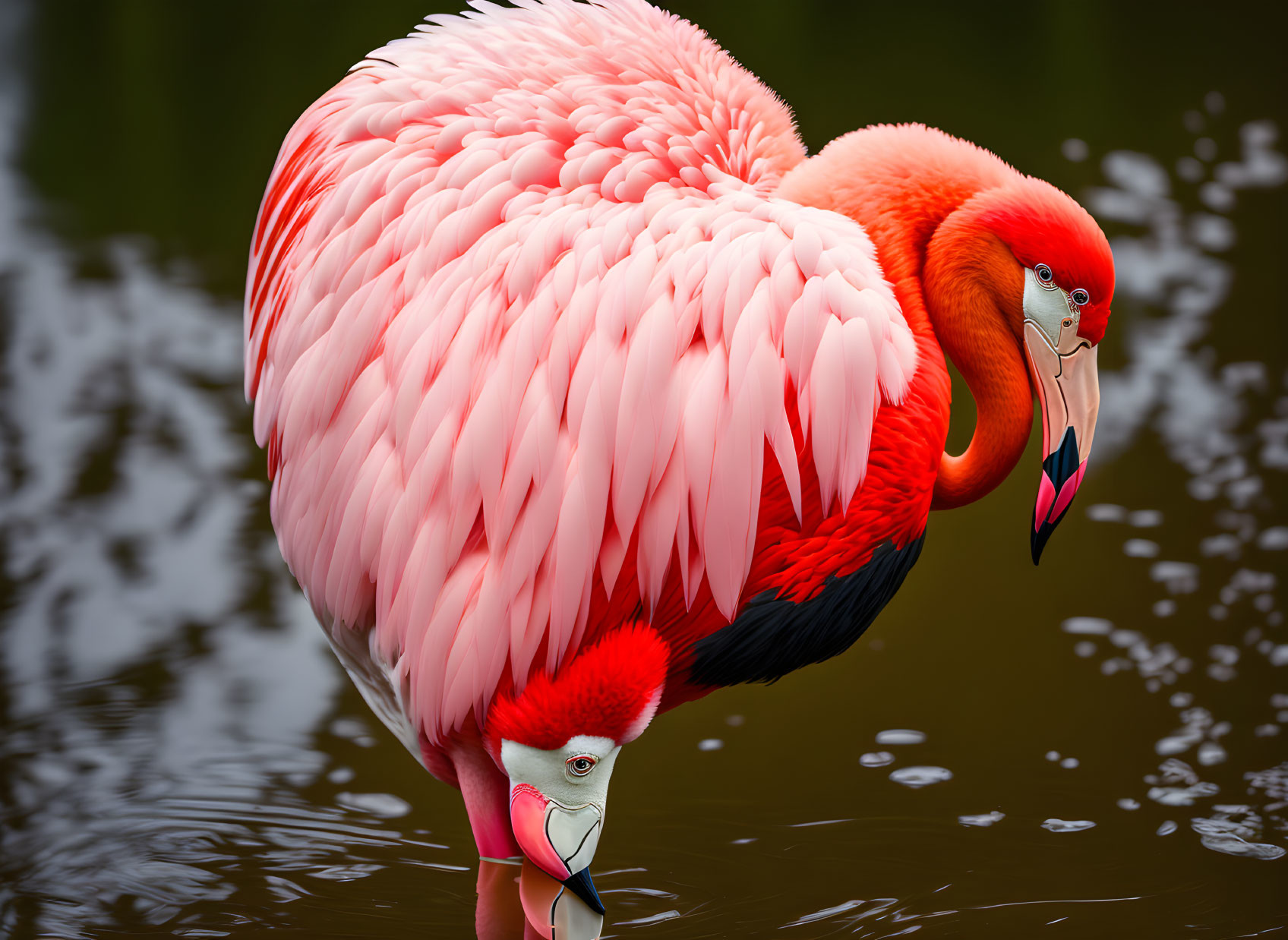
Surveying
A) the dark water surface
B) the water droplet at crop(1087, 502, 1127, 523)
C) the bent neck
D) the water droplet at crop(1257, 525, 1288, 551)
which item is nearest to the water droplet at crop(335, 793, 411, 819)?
the dark water surface

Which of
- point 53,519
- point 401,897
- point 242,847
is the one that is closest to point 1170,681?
point 401,897

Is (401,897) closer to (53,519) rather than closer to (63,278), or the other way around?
(53,519)

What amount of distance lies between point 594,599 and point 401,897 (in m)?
0.62

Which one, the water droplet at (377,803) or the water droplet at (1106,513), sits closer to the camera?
the water droplet at (377,803)

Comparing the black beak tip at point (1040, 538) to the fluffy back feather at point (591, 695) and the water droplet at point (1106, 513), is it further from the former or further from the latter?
the water droplet at point (1106, 513)

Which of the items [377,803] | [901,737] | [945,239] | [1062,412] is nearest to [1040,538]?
[1062,412]

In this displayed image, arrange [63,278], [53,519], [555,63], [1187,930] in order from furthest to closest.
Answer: [63,278]
[53,519]
[1187,930]
[555,63]

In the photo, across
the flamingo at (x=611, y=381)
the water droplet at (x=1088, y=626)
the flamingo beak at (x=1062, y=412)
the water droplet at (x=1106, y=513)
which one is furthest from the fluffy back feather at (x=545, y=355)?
the water droplet at (x=1106, y=513)

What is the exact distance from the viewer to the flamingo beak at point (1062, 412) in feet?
2.95

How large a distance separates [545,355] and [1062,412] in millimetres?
353

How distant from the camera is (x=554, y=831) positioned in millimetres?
870

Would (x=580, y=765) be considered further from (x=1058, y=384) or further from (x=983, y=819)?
(x=983, y=819)

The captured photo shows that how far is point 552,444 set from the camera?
2.68 feet

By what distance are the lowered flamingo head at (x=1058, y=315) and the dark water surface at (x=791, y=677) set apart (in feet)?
1.85
